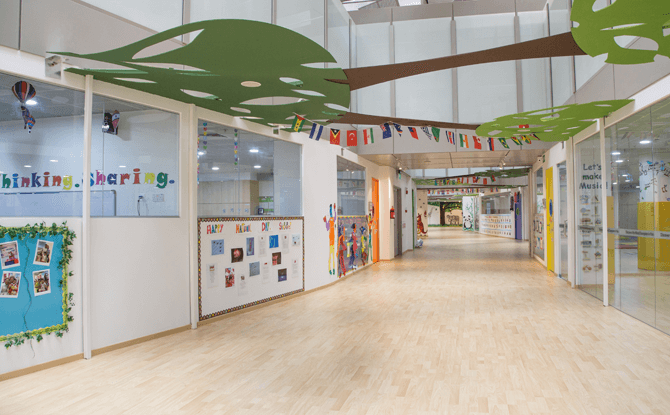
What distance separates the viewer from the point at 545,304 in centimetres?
683

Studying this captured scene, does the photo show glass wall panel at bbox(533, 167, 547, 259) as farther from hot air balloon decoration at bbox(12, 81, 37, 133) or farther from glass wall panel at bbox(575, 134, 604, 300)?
hot air balloon decoration at bbox(12, 81, 37, 133)

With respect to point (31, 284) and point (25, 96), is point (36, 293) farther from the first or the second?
point (25, 96)

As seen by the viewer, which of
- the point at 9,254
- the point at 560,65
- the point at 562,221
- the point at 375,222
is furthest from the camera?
the point at 375,222

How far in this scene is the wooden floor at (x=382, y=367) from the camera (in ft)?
10.6

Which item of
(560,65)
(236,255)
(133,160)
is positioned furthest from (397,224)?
(133,160)

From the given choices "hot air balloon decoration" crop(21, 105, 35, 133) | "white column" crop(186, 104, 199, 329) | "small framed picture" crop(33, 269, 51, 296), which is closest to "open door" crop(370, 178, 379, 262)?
"white column" crop(186, 104, 199, 329)

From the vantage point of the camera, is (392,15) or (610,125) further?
(392,15)

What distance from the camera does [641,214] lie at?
5.29m

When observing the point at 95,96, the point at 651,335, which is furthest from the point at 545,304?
the point at 95,96

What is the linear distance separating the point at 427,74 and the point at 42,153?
25.2 ft

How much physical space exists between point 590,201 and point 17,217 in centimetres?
762

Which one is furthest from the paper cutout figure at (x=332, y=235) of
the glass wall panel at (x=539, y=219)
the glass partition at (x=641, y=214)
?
the glass wall panel at (x=539, y=219)

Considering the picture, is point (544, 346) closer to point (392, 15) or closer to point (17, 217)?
point (17, 217)

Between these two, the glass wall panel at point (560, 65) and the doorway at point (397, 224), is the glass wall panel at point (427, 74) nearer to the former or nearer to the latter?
the glass wall panel at point (560, 65)
